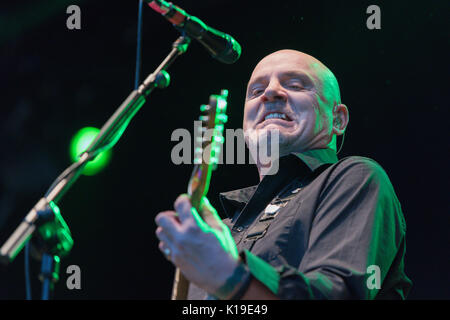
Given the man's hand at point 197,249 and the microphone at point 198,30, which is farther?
the microphone at point 198,30

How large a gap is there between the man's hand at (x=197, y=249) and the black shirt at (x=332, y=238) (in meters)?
0.08

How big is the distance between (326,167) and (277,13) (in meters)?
1.52

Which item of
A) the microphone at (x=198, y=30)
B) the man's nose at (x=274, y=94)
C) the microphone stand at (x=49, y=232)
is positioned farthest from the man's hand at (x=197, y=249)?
the man's nose at (x=274, y=94)

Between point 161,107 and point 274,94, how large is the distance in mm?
1377

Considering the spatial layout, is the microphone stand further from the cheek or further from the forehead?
the forehead

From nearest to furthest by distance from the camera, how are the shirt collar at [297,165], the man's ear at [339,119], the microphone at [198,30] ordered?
the microphone at [198,30] → the shirt collar at [297,165] → the man's ear at [339,119]

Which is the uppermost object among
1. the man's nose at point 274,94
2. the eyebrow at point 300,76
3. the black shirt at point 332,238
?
the eyebrow at point 300,76

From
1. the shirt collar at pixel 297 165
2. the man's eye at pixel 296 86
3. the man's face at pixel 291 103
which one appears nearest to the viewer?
the shirt collar at pixel 297 165

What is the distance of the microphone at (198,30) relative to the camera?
1774mm

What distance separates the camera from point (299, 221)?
70.5 inches

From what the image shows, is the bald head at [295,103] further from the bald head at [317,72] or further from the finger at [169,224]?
the finger at [169,224]

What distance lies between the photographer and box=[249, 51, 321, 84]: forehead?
2.60 m

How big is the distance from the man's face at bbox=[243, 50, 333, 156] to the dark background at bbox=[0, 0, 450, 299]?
2.14ft

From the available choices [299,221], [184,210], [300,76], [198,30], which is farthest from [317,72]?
[184,210]
